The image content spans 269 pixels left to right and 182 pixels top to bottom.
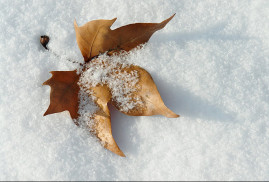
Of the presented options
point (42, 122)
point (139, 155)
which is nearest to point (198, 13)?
point (139, 155)

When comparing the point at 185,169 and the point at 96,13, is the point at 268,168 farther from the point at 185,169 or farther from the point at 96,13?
the point at 96,13

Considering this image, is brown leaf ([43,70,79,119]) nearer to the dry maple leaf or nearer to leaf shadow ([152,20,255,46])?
the dry maple leaf

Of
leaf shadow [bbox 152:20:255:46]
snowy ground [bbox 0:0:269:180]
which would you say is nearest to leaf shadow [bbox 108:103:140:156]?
snowy ground [bbox 0:0:269:180]

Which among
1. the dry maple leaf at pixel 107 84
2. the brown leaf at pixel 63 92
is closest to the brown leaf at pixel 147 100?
A: the dry maple leaf at pixel 107 84

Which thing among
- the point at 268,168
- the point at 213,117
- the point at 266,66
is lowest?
the point at 268,168

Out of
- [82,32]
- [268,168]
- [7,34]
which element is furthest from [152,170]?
[7,34]

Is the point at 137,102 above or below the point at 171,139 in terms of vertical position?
above

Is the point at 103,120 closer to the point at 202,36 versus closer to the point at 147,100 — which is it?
the point at 147,100
